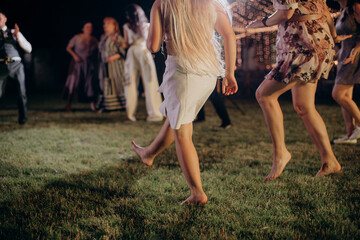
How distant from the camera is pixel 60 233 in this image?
1836 mm

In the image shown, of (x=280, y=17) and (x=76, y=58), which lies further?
(x=76, y=58)

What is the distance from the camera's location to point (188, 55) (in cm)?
206

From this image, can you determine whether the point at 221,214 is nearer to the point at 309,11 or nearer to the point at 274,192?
the point at 274,192

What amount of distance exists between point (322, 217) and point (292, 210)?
196 mm

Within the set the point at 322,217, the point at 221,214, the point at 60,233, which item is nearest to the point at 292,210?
the point at 322,217

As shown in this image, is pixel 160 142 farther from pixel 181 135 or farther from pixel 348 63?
pixel 348 63

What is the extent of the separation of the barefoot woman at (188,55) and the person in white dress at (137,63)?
417 cm

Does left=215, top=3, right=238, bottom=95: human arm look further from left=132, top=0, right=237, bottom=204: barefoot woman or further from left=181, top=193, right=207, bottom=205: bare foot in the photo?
left=181, top=193, right=207, bottom=205: bare foot

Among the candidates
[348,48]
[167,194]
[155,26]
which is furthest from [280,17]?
[348,48]

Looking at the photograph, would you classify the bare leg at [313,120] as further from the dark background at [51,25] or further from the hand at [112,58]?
the dark background at [51,25]

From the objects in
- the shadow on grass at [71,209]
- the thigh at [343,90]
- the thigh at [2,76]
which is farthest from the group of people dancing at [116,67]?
the shadow on grass at [71,209]

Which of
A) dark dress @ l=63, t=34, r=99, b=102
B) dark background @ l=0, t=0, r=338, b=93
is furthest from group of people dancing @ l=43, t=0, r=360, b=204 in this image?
dark background @ l=0, t=0, r=338, b=93

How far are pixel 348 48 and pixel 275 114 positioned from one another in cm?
181

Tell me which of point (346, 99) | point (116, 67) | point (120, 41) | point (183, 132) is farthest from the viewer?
point (116, 67)
